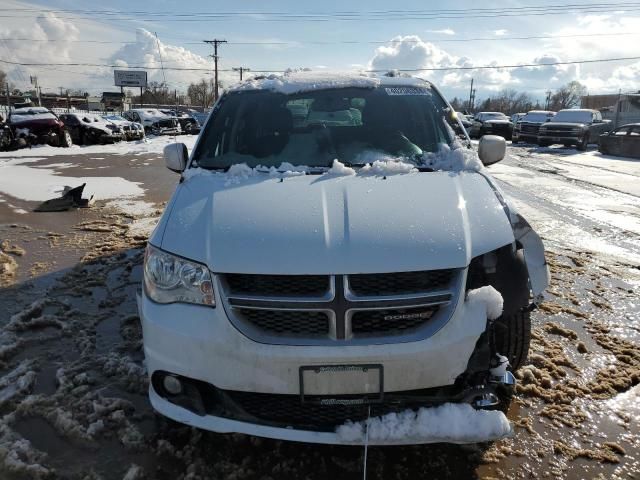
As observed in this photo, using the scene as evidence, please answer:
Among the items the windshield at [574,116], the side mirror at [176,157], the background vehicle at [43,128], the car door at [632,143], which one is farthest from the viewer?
the windshield at [574,116]

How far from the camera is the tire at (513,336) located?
238 cm

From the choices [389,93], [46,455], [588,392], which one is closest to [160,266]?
[46,455]

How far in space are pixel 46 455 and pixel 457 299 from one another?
80.6 inches

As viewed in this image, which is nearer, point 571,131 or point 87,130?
point 571,131

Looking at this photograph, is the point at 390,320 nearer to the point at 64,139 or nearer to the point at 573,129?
the point at 64,139

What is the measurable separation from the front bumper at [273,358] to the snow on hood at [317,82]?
214 centimetres

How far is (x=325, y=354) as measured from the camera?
1.99m

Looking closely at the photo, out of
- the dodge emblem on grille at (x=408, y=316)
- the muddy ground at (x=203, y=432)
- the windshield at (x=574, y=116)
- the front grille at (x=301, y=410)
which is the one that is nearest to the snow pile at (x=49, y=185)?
the muddy ground at (x=203, y=432)

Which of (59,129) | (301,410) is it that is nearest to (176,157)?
(301,410)

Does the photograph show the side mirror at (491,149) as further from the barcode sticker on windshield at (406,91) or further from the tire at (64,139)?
the tire at (64,139)

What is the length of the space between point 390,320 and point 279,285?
49 cm

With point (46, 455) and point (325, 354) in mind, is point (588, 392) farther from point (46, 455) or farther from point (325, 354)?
point (46, 455)

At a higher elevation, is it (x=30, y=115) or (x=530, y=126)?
(x=530, y=126)

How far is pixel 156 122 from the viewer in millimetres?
32938
